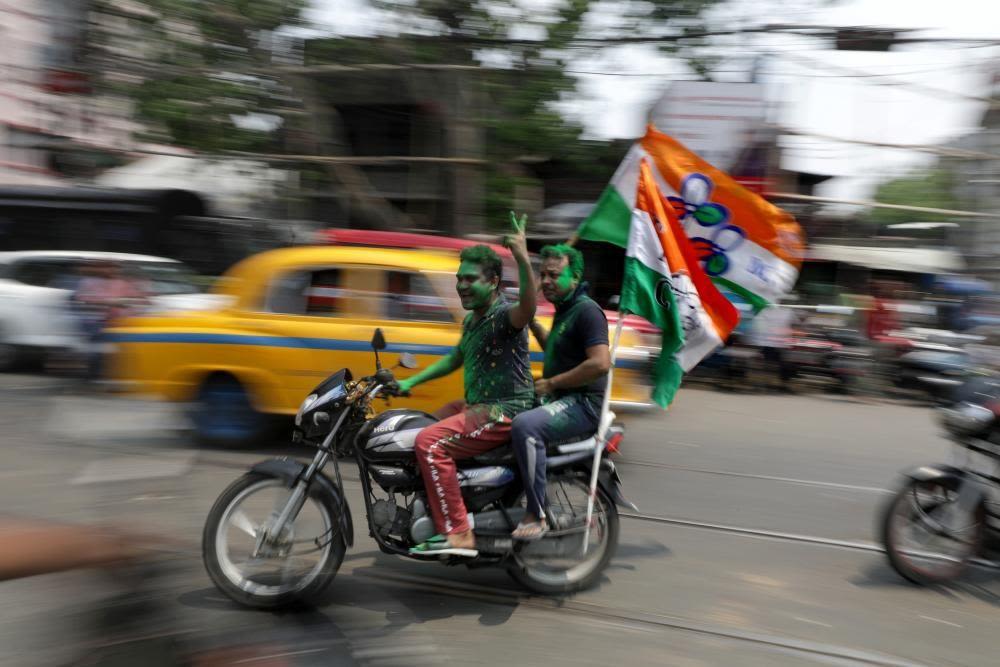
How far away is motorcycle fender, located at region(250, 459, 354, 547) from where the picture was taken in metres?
4.16

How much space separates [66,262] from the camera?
38.9 feet

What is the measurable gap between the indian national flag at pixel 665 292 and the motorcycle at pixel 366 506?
2.26 feet

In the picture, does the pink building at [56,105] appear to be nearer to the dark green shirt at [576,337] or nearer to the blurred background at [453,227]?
the blurred background at [453,227]

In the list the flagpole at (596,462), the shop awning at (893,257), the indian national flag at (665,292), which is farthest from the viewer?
the shop awning at (893,257)

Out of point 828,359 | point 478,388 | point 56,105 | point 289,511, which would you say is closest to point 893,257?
point 828,359

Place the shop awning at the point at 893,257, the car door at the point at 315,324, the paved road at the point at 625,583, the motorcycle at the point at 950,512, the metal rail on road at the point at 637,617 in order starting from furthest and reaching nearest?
the shop awning at the point at 893,257 < the car door at the point at 315,324 < the motorcycle at the point at 950,512 < the metal rail on road at the point at 637,617 < the paved road at the point at 625,583

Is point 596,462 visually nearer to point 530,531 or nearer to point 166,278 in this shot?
point 530,531

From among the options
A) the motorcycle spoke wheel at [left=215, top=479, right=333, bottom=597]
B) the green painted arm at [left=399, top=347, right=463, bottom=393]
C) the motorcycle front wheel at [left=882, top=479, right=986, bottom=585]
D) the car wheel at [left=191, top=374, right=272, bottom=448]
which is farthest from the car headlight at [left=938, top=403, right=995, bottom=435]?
the car wheel at [left=191, top=374, right=272, bottom=448]

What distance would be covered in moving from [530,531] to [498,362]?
0.84m

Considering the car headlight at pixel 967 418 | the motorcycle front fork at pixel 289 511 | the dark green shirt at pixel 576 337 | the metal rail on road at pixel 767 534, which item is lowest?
the metal rail on road at pixel 767 534

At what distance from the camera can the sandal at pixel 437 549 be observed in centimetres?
424

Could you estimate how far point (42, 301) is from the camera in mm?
11516

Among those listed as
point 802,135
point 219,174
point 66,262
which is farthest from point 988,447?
point 219,174

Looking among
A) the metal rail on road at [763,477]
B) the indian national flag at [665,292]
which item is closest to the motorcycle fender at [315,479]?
the indian national flag at [665,292]
